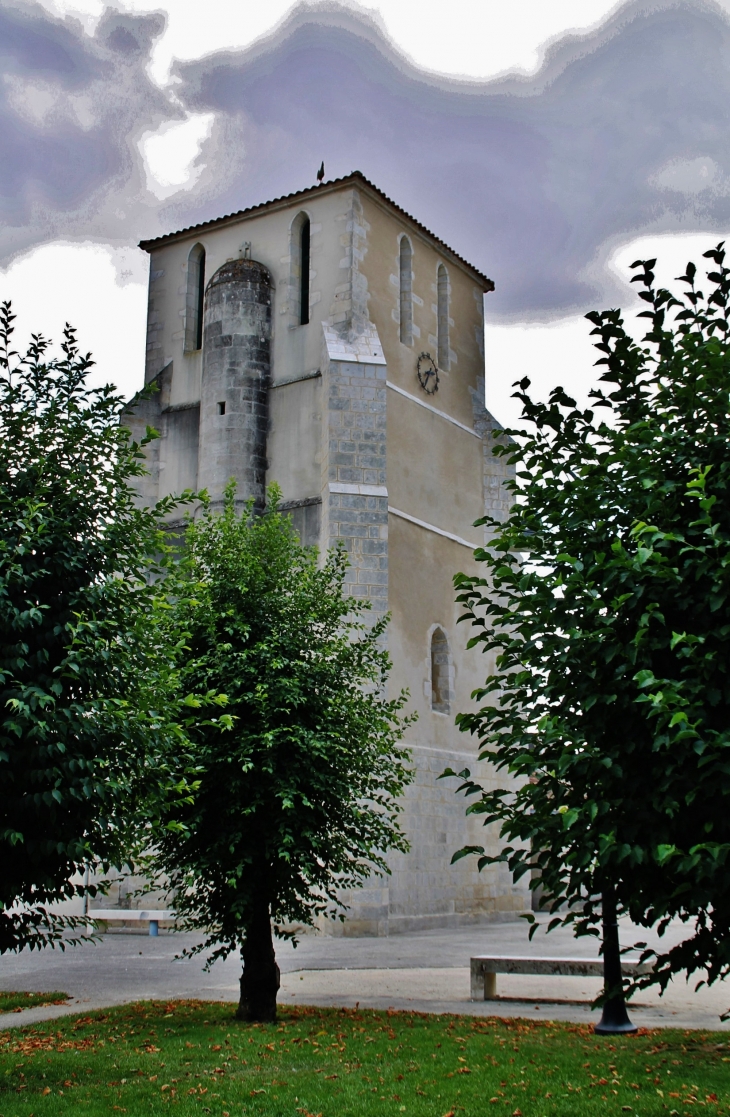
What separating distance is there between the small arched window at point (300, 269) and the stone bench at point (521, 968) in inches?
585

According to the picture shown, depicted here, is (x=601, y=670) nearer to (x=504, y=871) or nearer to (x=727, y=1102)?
(x=727, y=1102)

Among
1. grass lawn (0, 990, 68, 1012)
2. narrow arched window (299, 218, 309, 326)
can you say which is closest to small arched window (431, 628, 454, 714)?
narrow arched window (299, 218, 309, 326)

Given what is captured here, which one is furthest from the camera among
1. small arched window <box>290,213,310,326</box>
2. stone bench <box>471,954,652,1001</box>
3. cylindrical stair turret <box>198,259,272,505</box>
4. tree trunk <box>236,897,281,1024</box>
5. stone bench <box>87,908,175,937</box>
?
small arched window <box>290,213,310,326</box>

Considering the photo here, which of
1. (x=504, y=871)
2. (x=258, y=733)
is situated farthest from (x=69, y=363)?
(x=504, y=871)

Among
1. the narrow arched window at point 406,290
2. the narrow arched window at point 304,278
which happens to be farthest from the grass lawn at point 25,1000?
the narrow arched window at point 406,290

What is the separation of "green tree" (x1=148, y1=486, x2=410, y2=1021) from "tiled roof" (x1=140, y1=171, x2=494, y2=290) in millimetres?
13921

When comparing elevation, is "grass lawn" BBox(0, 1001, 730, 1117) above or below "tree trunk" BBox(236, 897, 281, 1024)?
below

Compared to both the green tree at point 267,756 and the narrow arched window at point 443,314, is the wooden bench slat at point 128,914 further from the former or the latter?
the narrow arched window at point 443,314

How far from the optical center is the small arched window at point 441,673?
867 inches

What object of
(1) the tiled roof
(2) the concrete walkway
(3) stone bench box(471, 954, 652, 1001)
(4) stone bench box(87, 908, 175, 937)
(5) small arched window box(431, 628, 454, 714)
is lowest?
(2) the concrete walkway

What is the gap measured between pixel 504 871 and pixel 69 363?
18494mm

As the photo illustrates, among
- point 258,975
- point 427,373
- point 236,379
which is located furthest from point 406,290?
point 258,975

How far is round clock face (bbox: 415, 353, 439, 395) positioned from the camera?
2358 cm

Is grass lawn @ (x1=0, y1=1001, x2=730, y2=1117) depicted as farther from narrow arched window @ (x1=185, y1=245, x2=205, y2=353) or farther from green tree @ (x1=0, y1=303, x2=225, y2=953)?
narrow arched window @ (x1=185, y1=245, x2=205, y2=353)
